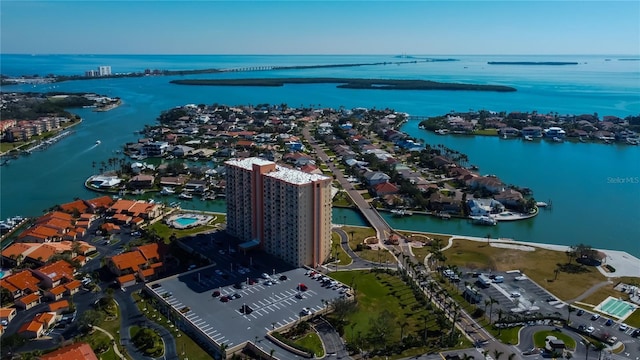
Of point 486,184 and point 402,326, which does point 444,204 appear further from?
point 402,326

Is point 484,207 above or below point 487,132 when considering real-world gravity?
below

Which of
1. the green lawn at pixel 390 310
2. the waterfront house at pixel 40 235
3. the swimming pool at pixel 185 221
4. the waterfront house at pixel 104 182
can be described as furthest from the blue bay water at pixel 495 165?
the green lawn at pixel 390 310

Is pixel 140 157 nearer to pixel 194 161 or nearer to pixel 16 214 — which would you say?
pixel 194 161

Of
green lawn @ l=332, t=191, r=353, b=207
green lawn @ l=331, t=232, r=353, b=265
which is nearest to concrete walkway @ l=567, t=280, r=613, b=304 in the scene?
green lawn @ l=331, t=232, r=353, b=265

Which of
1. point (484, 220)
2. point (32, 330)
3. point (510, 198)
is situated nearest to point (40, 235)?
point (32, 330)

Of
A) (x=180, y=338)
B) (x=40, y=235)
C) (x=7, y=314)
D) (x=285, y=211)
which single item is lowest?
(x=180, y=338)

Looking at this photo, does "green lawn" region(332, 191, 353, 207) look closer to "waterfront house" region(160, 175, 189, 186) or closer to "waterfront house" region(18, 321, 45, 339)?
"waterfront house" region(160, 175, 189, 186)
